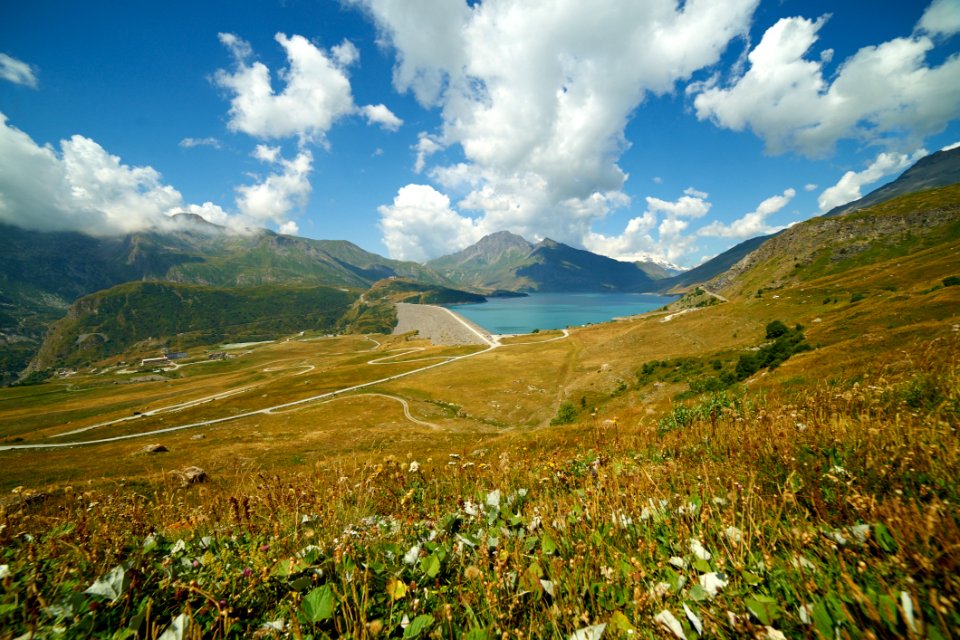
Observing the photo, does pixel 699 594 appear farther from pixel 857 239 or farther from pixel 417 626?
pixel 857 239

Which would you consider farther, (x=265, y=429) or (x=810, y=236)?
(x=810, y=236)

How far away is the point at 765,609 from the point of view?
191cm

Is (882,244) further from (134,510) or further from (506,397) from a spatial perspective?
(134,510)

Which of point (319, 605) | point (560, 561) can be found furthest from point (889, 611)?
point (319, 605)

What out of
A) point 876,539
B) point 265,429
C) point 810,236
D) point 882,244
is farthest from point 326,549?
point 810,236

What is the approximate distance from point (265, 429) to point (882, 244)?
18014cm

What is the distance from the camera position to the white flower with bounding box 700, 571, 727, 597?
2211 millimetres

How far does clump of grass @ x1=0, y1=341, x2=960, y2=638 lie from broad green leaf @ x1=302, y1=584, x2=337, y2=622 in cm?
1

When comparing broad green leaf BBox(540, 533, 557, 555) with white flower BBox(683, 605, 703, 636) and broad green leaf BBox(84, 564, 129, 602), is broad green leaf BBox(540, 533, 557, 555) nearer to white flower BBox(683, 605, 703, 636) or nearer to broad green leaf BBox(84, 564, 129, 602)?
white flower BBox(683, 605, 703, 636)

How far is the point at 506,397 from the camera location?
200ft

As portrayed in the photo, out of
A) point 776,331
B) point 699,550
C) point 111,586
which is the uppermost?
point 111,586

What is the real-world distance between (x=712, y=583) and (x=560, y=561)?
939 millimetres

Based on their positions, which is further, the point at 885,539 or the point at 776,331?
the point at 776,331

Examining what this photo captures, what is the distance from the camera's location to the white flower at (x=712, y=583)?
7.25 feet
